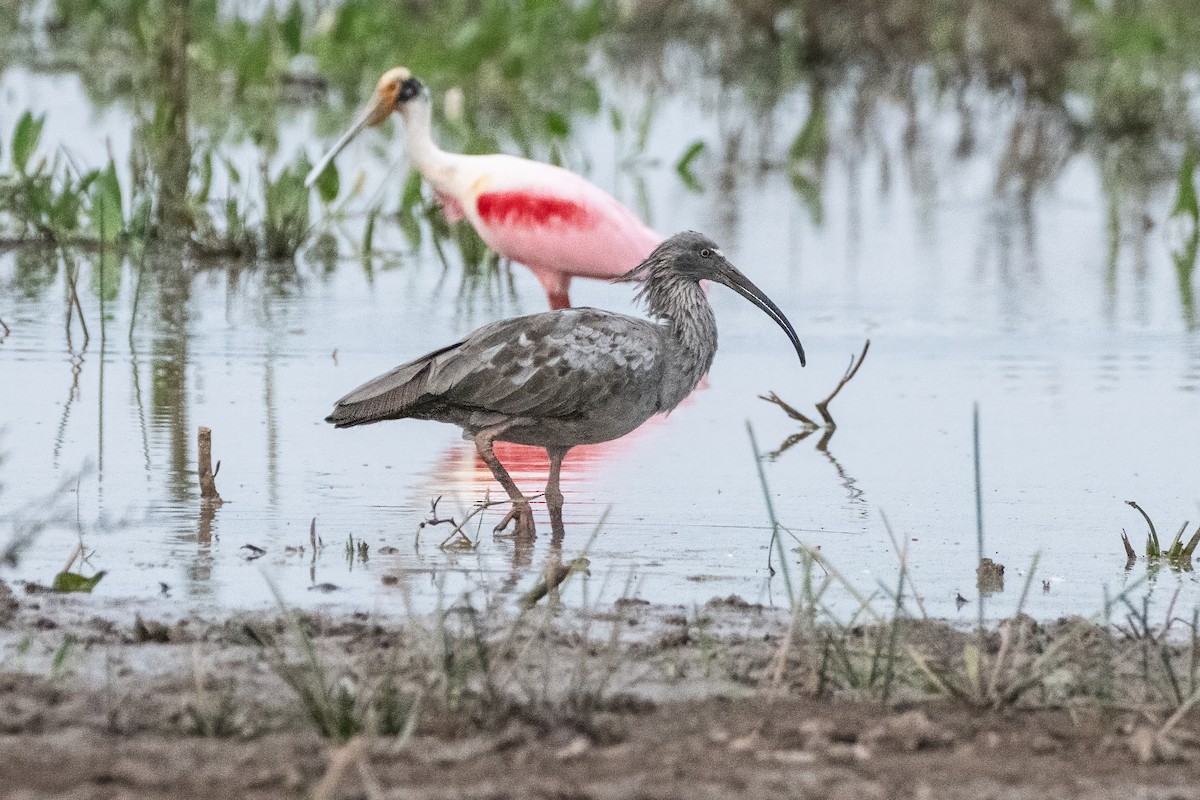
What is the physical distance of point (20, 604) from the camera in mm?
4820

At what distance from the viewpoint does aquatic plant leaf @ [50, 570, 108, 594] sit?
4.97 m

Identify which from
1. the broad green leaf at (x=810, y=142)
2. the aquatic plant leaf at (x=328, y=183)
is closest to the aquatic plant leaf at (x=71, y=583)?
the aquatic plant leaf at (x=328, y=183)

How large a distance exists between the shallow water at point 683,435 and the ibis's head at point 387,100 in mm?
626

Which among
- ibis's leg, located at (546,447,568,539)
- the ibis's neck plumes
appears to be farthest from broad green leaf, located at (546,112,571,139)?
ibis's leg, located at (546,447,568,539)

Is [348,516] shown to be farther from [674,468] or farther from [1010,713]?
[1010,713]

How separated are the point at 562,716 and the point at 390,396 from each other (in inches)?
95.3

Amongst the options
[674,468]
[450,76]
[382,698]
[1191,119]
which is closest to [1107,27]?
[1191,119]

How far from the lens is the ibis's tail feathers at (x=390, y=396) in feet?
20.1

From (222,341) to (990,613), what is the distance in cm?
468

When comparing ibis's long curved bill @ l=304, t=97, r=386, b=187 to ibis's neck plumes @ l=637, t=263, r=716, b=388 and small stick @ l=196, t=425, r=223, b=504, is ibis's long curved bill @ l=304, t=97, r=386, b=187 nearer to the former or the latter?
ibis's neck plumes @ l=637, t=263, r=716, b=388

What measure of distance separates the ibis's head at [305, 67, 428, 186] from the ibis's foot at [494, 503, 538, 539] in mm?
5109

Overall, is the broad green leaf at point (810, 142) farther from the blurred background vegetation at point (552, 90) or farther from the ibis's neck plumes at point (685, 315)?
the ibis's neck plumes at point (685, 315)

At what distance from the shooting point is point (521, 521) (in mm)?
6086

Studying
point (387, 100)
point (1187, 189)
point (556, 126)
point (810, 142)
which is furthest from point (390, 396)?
point (810, 142)
